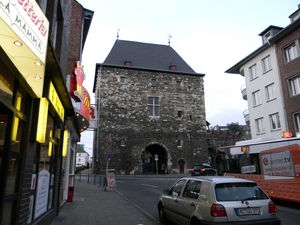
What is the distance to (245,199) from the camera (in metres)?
5.14

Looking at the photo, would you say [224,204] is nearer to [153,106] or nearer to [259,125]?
[259,125]

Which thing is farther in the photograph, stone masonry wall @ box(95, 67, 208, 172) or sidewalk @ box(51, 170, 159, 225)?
stone masonry wall @ box(95, 67, 208, 172)

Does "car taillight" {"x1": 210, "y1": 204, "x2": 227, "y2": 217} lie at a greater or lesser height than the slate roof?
lesser

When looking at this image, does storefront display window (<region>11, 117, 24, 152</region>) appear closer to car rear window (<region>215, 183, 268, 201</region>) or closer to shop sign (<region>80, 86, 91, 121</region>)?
car rear window (<region>215, 183, 268, 201</region>)

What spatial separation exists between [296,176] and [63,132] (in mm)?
8507

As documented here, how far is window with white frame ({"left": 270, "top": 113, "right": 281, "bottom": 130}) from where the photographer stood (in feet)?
75.0

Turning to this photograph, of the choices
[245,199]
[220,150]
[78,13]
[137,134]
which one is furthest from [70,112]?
[137,134]

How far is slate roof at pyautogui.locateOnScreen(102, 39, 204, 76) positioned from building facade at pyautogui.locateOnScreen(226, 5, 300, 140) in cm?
1419

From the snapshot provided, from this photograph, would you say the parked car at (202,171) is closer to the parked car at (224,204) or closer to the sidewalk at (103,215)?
the sidewalk at (103,215)

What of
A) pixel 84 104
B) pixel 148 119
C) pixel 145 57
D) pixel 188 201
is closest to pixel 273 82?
pixel 148 119

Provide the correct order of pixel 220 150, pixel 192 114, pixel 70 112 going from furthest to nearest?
pixel 192 114 < pixel 220 150 < pixel 70 112

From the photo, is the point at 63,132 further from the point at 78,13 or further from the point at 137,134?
the point at 137,134

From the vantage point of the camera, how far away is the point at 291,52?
21.6 metres

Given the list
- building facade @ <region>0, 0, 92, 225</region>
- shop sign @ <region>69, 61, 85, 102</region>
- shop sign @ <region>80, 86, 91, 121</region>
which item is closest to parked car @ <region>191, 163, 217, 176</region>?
shop sign @ <region>80, 86, 91, 121</region>
